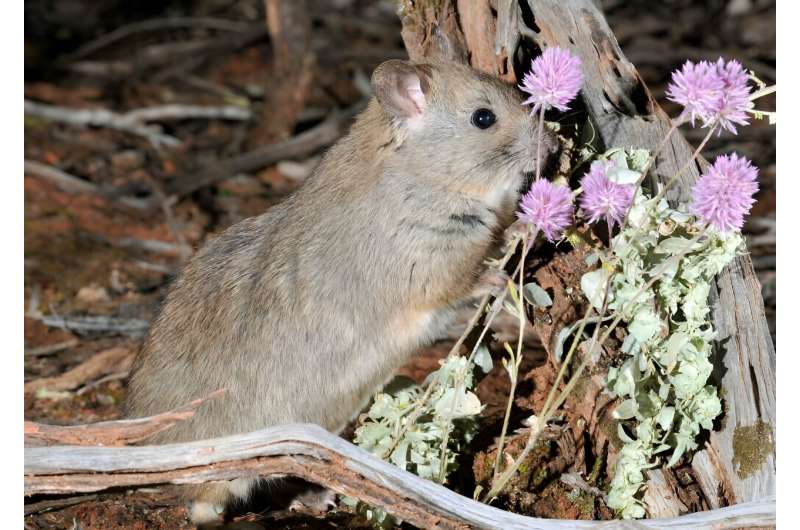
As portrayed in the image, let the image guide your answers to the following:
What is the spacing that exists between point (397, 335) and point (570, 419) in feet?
3.12

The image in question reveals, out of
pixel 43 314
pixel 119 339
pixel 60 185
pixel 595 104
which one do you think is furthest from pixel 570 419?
pixel 60 185

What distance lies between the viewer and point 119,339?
6965 mm

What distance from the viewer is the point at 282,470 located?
389 centimetres

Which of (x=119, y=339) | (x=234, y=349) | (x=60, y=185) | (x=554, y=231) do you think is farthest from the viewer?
(x=60, y=185)

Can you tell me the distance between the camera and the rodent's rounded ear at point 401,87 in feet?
14.3

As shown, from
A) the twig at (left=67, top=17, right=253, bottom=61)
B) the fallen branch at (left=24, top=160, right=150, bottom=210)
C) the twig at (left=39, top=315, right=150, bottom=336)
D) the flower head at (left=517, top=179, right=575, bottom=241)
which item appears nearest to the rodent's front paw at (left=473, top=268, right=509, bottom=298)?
the flower head at (left=517, top=179, right=575, bottom=241)

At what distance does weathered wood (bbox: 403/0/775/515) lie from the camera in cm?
425

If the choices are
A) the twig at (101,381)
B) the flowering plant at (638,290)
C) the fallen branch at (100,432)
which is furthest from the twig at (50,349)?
the flowering plant at (638,290)

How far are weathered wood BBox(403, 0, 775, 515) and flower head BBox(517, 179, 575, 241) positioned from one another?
→ 0.73m

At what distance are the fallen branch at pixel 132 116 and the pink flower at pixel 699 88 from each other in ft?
23.3

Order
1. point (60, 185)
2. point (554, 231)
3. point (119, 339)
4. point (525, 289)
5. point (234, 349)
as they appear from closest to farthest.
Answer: point (554, 231)
point (525, 289)
point (234, 349)
point (119, 339)
point (60, 185)

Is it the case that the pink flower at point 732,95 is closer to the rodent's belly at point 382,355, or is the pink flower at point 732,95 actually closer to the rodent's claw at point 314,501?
the rodent's belly at point 382,355

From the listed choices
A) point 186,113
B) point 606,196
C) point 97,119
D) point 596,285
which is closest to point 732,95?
point 606,196

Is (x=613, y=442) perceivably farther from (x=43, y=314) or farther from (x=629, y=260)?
(x=43, y=314)
